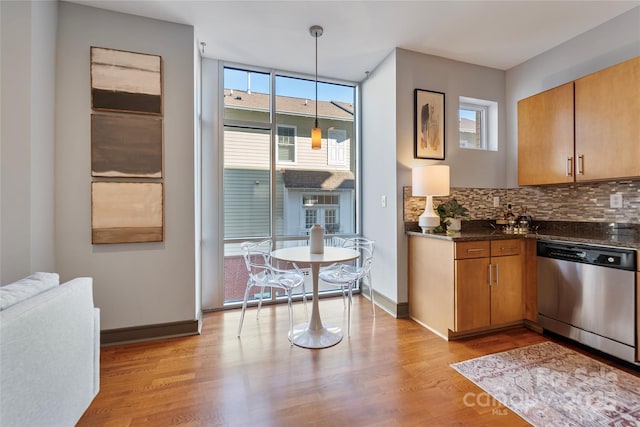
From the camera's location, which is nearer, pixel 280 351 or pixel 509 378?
pixel 509 378

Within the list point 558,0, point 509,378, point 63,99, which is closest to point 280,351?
point 509,378

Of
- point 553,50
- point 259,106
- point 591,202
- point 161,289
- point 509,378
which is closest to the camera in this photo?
point 509,378

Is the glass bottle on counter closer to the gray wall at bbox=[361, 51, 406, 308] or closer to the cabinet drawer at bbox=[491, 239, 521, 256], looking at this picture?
the cabinet drawer at bbox=[491, 239, 521, 256]

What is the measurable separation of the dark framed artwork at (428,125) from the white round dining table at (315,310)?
140 cm

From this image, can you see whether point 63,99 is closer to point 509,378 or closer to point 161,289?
point 161,289

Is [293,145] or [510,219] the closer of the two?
[510,219]

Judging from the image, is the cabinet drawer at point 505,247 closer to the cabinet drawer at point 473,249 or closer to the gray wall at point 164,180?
the cabinet drawer at point 473,249

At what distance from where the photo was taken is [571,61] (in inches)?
107

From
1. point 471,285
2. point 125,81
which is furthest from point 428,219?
point 125,81

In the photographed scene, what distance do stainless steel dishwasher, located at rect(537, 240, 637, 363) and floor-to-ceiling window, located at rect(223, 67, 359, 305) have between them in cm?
206

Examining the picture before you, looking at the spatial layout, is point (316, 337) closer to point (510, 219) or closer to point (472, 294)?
point (472, 294)

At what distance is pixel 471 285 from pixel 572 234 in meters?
1.22

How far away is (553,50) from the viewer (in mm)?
2885

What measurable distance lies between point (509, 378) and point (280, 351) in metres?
1.62
